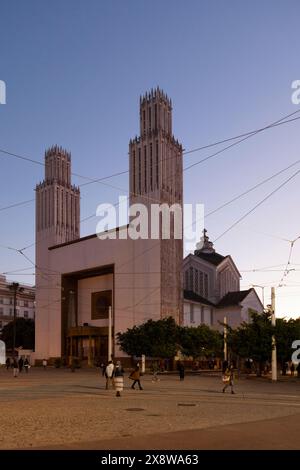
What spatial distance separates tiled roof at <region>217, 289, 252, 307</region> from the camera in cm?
9512

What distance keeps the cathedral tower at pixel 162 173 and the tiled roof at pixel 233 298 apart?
28799mm

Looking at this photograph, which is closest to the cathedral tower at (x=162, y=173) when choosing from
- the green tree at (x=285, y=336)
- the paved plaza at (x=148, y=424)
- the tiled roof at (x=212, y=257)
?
the green tree at (x=285, y=336)

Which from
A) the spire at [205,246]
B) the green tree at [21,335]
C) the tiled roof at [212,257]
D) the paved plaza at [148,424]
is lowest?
the green tree at [21,335]

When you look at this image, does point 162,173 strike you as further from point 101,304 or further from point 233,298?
point 233,298

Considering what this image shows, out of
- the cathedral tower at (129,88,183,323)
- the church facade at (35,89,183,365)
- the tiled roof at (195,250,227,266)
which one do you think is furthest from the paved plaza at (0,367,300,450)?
the tiled roof at (195,250,227,266)

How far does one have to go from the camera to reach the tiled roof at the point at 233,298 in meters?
95.1

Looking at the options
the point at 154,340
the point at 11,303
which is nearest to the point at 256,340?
the point at 154,340

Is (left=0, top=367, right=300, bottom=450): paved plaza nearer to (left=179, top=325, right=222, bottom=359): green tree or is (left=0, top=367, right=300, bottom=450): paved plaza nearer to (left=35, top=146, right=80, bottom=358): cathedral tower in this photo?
(left=179, top=325, right=222, bottom=359): green tree

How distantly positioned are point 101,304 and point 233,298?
26786 millimetres

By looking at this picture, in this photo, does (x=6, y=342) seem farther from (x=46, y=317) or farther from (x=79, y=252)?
(x=79, y=252)

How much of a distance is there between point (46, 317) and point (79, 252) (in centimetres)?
1047

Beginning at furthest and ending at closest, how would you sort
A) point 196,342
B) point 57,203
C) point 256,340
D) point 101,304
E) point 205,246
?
point 205,246 < point 57,203 < point 101,304 < point 196,342 < point 256,340

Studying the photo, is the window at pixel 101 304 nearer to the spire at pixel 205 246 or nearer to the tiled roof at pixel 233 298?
the tiled roof at pixel 233 298

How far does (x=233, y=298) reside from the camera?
96.1m
